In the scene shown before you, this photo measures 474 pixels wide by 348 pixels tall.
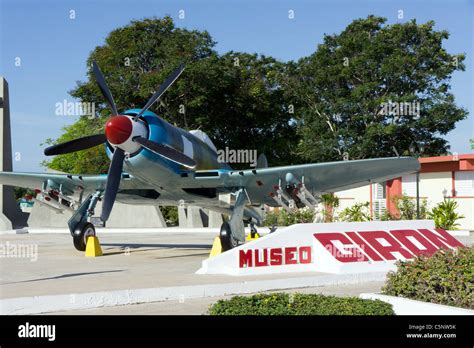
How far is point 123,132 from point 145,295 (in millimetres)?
6233

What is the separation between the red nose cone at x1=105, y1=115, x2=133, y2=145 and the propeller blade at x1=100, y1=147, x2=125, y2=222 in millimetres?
593

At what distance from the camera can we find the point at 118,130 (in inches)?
588

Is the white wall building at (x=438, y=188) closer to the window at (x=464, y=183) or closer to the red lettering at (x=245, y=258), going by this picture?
the window at (x=464, y=183)

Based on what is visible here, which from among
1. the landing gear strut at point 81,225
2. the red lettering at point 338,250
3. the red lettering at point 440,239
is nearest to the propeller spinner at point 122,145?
the landing gear strut at point 81,225

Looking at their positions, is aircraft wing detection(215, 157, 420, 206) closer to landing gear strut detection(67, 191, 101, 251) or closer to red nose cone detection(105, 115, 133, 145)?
red nose cone detection(105, 115, 133, 145)

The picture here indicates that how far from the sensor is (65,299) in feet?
29.9

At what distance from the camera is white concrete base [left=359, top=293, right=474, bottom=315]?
748cm

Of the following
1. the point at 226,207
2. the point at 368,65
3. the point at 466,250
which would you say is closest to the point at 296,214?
the point at 226,207

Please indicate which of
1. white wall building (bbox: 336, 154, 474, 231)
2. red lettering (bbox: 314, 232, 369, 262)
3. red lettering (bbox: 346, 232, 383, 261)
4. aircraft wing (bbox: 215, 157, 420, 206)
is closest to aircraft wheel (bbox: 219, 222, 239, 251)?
aircraft wing (bbox: 215, 157, 420, 206)

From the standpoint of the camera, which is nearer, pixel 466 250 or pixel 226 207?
pixel 466 250

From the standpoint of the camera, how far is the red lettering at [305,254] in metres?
13.5

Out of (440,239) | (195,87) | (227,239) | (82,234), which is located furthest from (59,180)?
(195,87)
